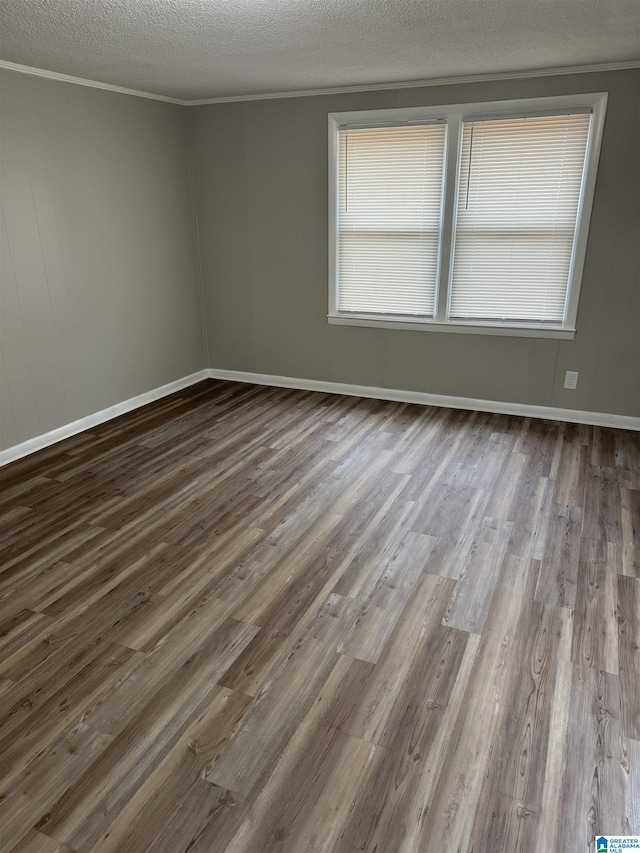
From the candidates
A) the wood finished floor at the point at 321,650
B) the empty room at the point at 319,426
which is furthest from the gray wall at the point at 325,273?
the wood finished floor at the point at 321,650

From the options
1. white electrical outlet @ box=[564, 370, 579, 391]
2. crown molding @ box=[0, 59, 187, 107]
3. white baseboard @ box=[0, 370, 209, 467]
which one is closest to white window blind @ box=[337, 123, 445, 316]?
white electrical outlet @ box=[564, 370, 579, 391]

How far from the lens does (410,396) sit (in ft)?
16.1

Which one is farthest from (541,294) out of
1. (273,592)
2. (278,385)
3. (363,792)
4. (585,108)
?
(363,792)

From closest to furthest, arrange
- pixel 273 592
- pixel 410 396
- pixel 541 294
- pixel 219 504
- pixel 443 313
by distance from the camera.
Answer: pixel 273 592 → pixel 219 504 → pixel 541 294 → pixel 443 313 → pixel 410 396

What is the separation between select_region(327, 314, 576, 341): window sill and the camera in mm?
4281

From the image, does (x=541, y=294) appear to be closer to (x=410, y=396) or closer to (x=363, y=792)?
(x=410, y=396)

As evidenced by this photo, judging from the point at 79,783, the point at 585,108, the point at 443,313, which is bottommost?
the point at 79,783

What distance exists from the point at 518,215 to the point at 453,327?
0.93m

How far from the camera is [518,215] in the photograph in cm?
418

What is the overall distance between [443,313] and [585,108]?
5.37ft

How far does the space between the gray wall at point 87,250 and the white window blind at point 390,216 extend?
1.49 m

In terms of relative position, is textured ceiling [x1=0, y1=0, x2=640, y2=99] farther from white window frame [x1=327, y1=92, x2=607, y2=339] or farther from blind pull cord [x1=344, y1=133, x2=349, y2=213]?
blind pull cord [x1=344, y1=133, x2=349, y2=213]

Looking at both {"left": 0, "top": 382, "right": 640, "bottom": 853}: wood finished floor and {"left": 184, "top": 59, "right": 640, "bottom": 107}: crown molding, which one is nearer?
{"left": 0, "top": 382, "right": 640, "bottom": 853}: wood finished floor

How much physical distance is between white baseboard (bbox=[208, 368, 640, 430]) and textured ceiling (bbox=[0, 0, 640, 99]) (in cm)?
232
